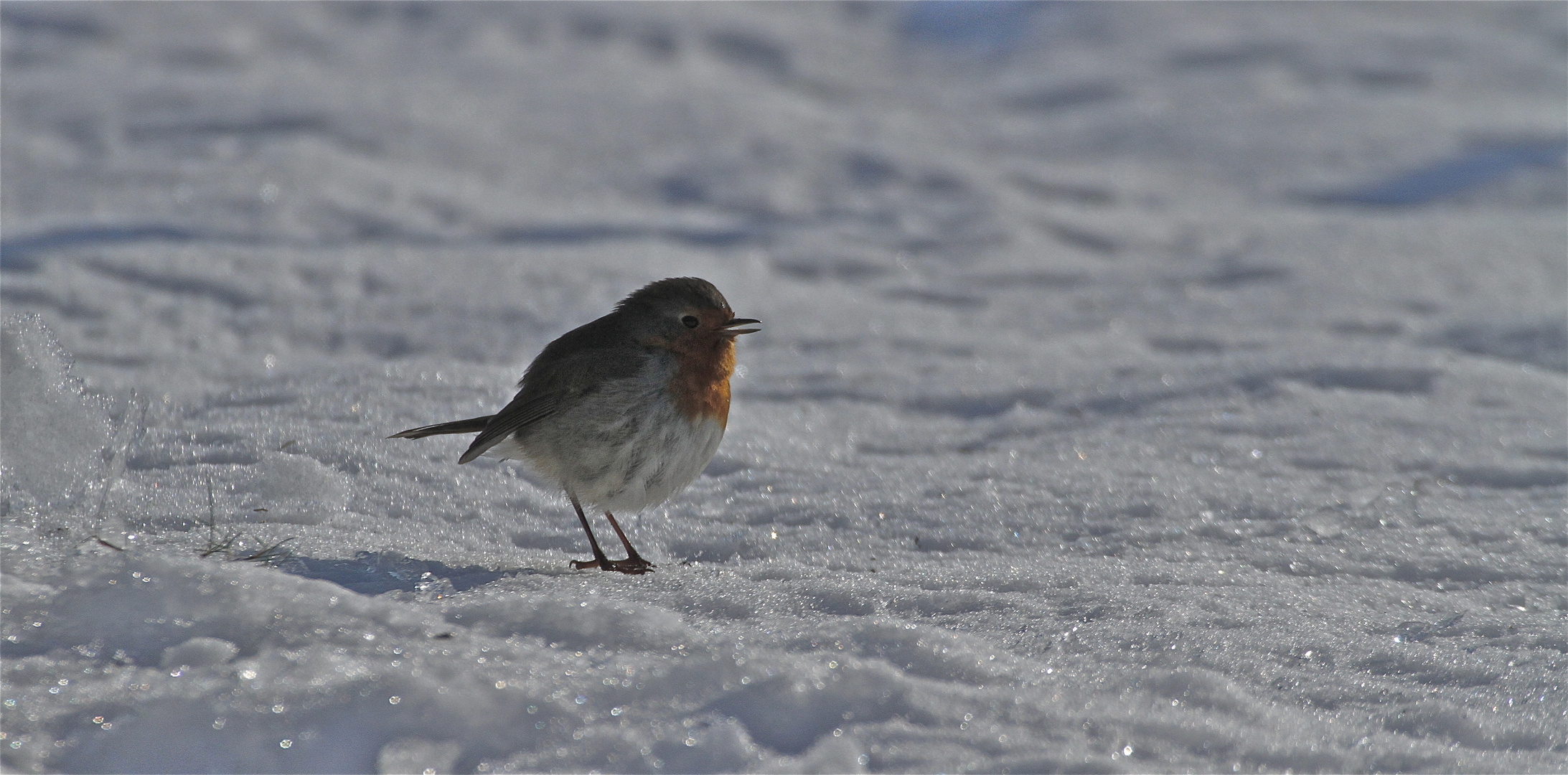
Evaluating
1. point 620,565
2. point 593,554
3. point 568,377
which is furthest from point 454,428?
point 620,565

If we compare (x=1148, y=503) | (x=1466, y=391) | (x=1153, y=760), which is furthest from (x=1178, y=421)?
(x=1153, y=760)

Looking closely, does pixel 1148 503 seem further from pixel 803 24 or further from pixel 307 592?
pixel 803 24

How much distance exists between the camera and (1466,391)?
513 centimetres

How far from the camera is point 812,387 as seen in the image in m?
5.51

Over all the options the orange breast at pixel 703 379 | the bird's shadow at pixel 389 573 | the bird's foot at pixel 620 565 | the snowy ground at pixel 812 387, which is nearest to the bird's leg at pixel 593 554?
the bird's foot at pixel 620 565

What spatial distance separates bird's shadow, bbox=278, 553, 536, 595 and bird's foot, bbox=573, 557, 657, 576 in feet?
0.97

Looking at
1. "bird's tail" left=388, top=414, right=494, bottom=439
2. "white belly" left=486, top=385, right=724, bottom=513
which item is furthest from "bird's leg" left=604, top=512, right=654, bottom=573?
"bird's tail" left=388, top=414, right=494, bottom=439

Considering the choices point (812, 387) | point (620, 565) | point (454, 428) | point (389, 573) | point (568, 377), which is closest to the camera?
point (389, 573)

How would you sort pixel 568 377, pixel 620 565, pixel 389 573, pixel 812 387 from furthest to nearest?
1. pixel 812 387
2. pixel 568 377
3. pixel 620 565
4. pixel 389 573

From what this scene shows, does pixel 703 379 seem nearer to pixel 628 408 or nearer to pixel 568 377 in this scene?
pixel 628 408

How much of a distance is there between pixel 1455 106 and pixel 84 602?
10.5 m

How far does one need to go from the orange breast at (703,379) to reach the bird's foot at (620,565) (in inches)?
18.2

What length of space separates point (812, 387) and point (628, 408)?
216 centimetres

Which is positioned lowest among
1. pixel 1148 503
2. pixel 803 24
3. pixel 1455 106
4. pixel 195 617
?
pixel 1148 503
